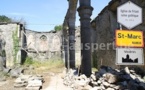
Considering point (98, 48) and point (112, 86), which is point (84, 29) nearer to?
point (112, 86)

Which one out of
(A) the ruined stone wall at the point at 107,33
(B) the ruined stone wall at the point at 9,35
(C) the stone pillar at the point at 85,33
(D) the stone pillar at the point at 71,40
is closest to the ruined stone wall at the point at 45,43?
(B) the ruined stone wall at the point at 9,35

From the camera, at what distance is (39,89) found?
10258mm

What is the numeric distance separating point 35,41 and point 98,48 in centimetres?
1364

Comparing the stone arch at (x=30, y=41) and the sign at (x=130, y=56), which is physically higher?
the stone arch at (x=30, y=41)

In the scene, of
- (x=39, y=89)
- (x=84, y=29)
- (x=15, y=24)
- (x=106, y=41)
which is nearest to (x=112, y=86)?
(x=84, y=29)

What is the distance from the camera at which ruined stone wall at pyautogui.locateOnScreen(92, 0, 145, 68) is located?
47.3ft

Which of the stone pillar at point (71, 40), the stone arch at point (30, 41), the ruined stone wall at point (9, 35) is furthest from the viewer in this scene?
the stone arch at point (30, 41)

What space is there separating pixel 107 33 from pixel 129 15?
1226 cm

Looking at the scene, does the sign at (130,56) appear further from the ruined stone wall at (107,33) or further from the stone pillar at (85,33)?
the ruined stone wall at (107,33)

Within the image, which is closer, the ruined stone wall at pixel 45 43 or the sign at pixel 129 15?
the sign at pixel 129 15

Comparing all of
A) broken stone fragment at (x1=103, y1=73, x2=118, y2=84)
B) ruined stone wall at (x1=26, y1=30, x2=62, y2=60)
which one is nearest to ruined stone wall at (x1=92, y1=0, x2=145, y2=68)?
broken stone fragment at (x1=103, y1=73, x2=118, y2=84)

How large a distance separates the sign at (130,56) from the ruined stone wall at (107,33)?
9.27 m

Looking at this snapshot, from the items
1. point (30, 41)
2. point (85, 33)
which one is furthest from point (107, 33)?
point (30, 41)

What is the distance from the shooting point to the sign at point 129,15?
3.61 m
